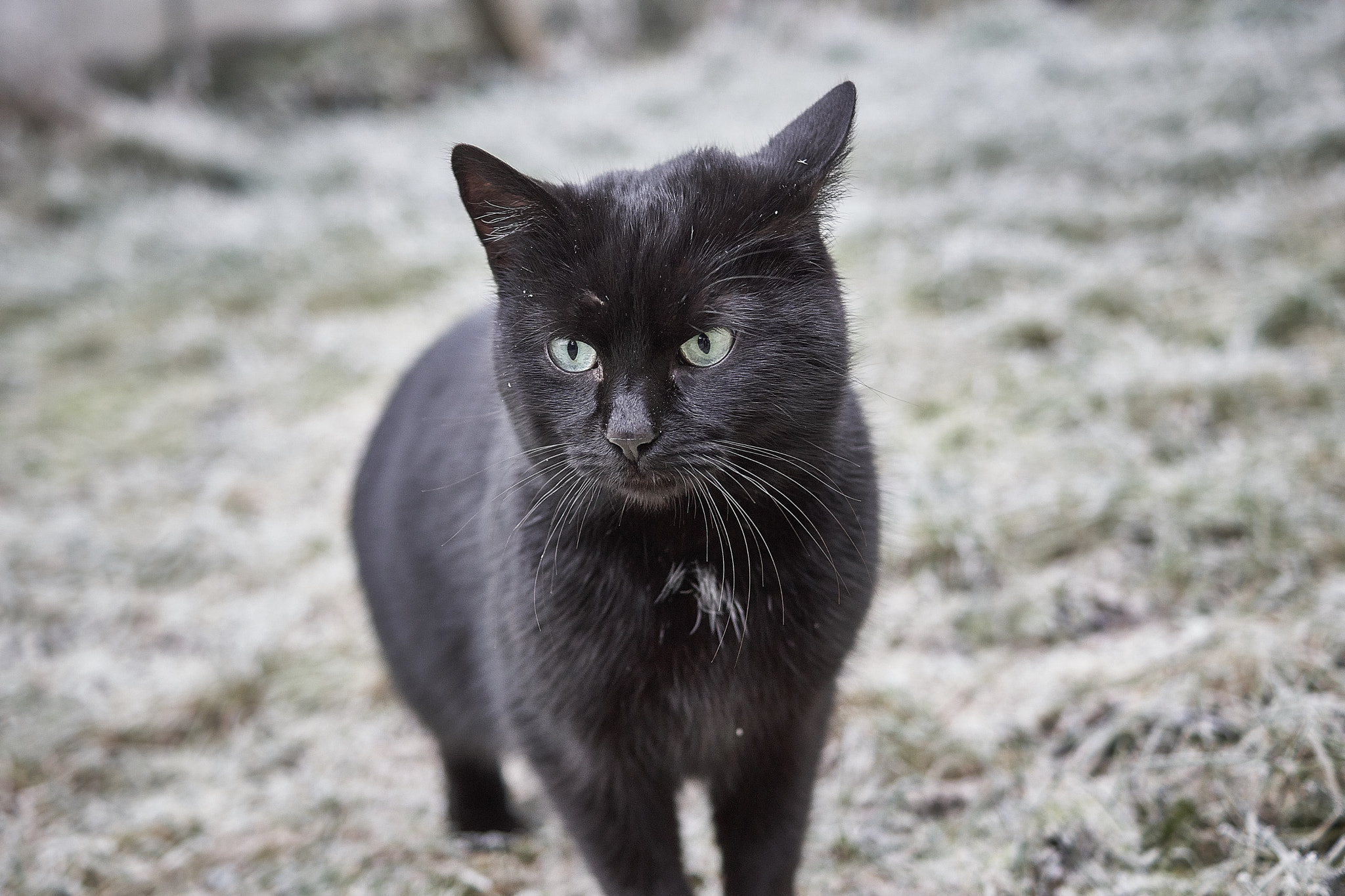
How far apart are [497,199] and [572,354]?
313mm

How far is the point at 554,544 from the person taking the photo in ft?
5.57

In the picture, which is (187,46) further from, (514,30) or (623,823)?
(623,823)

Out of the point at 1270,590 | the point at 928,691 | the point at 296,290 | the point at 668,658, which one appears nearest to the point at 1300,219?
the point at 1270,590

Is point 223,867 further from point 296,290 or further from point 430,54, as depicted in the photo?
point 430,54

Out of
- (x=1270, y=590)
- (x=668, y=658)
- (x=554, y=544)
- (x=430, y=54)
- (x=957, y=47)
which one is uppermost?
(x=430, y=54)

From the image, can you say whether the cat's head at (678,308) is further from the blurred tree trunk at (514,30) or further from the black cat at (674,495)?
the blurred tree trunk at (514,30)

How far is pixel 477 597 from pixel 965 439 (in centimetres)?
217

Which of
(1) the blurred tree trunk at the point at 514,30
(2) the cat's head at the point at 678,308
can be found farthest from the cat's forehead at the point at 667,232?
(1) the blurred tree trunk at the point at 514,30

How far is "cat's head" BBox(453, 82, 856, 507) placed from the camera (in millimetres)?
1481

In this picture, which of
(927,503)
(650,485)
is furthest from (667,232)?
(927,503)

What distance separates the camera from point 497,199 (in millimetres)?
1649

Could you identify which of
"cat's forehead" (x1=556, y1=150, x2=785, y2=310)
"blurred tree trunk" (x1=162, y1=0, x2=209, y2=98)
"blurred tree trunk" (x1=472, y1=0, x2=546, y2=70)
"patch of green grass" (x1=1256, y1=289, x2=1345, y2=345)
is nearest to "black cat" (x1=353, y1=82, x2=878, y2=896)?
"cat's forehead" (x1=556, y1=150, x2=785, y2=310)

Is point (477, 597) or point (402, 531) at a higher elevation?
point (402, 531)

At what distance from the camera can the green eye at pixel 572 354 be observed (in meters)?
1.57
